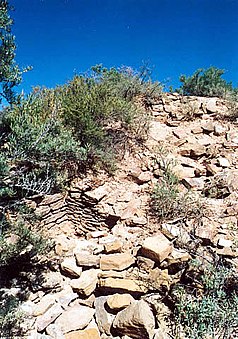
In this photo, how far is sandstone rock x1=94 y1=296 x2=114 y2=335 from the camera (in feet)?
10.6

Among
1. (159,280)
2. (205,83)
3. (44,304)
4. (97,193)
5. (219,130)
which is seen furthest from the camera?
(205,83)

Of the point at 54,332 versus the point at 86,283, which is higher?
the point at 86,283

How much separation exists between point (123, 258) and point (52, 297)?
41.3 inches

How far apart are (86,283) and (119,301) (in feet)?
1.68

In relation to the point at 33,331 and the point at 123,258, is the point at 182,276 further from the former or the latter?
the point at 33,331

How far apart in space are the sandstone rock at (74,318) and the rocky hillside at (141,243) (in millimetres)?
12

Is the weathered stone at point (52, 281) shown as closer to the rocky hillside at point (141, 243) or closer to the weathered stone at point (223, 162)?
the rocky hillside at point (141, 243)

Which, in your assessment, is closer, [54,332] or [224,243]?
[54,332]

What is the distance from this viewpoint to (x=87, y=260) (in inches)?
152

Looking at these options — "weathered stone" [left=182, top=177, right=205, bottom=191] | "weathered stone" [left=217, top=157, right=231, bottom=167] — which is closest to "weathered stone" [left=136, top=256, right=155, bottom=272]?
"weathered stone" [left=182, top=177, right=205, bottom=191]

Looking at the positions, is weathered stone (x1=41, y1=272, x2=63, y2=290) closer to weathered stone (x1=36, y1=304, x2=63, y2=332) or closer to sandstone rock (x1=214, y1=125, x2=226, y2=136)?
weathered stone (x1=36, y1=304, x2=63, y2=332)

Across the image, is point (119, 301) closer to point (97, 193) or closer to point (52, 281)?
point (52, 281)

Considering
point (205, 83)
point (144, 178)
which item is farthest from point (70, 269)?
point (205, 83)

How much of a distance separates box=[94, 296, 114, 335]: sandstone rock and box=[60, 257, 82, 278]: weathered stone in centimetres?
47
